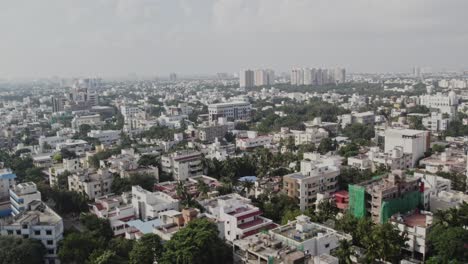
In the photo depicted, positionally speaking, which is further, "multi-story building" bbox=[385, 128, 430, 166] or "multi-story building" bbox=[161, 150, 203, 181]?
"multi-story building" bbox=[385, 128, 430, 166]

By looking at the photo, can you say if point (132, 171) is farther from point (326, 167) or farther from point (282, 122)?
point (282, 122)

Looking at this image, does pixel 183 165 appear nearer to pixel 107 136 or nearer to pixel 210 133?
pixel 210 133

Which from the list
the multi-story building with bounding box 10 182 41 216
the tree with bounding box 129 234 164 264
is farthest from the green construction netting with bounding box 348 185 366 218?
the multi-story building with bounding box 10 182 41 216

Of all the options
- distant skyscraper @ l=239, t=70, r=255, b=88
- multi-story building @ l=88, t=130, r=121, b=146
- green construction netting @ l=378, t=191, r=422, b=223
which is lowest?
multi-story building @ l=88, t=130, r=121, b=146

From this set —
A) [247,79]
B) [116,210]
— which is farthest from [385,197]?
[247,79]

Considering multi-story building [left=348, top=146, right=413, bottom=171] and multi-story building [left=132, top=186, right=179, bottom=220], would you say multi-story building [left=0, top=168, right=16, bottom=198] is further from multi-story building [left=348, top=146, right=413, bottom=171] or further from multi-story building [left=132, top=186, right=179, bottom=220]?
multi-story building [left=348, top=146, right=413, bottom=171]

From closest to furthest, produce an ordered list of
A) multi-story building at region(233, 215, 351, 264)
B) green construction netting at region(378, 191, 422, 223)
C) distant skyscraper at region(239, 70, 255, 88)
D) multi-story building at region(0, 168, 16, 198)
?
1. multi-story building at region(233, 215, 351, 264)
2. green construction netting at region(378, 191, 422, 223)
3. multi-story building at region(0, 168, 16, 198)
4. distant skyscraper at region(239, 70, 255, 88)

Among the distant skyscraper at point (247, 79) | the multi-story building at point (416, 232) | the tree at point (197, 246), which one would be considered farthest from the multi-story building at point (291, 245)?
the distant skyscraper at point (247, 79)

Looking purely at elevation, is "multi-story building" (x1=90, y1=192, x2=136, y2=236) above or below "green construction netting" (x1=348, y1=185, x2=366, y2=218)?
below
